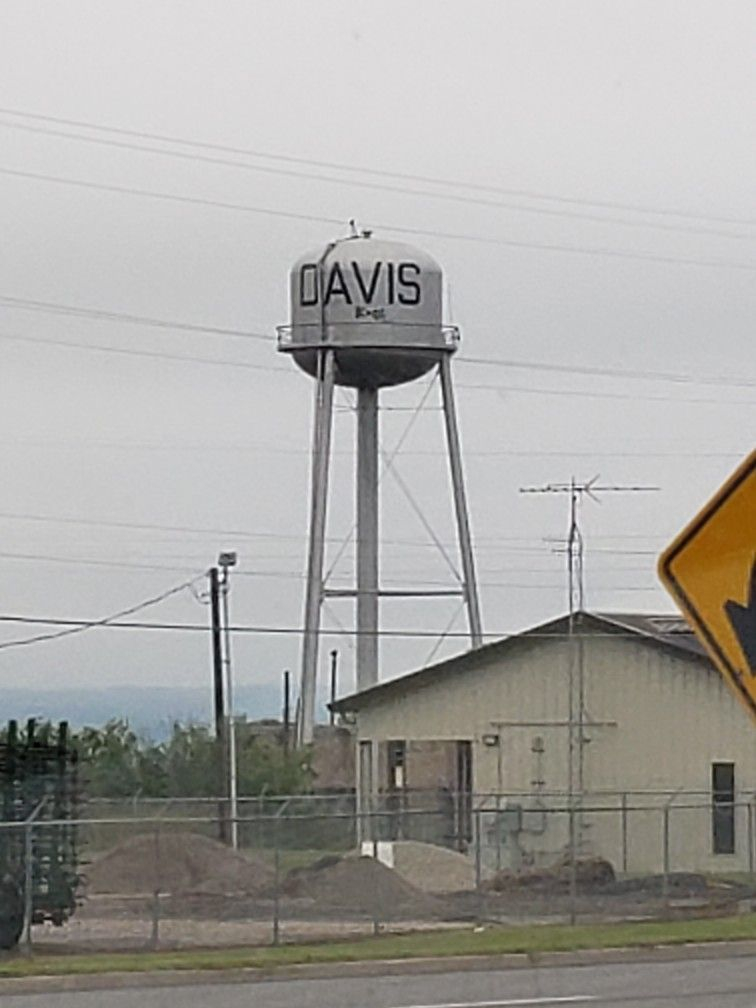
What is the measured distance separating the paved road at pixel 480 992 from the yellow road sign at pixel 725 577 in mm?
14820

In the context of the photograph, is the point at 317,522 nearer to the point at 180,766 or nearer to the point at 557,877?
the point at 180,766

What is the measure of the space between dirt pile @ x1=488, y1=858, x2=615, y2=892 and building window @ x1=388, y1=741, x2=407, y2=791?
9.89 metres

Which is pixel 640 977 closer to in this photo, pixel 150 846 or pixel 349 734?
pixel 150 846

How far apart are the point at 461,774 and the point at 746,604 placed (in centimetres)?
4651

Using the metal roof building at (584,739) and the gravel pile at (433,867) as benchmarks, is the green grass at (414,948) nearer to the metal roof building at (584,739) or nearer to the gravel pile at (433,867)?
the gravel pile at (433,867)

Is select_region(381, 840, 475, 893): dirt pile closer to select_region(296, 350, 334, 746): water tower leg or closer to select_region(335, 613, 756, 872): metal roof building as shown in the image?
select_region(335, 613, 756, 872): metal roof building

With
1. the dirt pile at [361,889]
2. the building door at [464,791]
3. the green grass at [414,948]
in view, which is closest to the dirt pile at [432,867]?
the building door at [464,791]

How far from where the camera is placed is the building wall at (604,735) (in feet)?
142

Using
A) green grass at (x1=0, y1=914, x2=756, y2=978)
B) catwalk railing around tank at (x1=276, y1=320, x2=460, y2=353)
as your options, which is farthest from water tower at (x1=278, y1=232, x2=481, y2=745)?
green grass at (x1=0, y1=914, x2=756, y2=978)

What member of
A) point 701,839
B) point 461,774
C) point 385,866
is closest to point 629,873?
point 701,839

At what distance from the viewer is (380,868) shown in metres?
36.1

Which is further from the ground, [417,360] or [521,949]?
[417,360]

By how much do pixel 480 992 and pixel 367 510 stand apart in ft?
97.0

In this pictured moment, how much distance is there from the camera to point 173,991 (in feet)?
74.5
